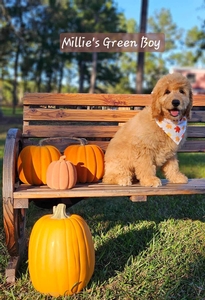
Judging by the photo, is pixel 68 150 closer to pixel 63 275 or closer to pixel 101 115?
pixel 101 115

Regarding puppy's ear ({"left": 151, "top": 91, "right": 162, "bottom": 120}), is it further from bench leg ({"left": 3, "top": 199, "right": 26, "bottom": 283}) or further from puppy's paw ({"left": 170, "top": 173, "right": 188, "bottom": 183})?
bench leg ({"left": 3, "top": 199, "right": 26, "bottom": 283})

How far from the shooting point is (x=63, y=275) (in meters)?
2.21

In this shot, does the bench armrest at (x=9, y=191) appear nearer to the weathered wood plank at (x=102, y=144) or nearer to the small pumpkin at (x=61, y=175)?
the small pumpkin at (x=61, y=175)

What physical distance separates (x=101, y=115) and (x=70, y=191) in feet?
3.98

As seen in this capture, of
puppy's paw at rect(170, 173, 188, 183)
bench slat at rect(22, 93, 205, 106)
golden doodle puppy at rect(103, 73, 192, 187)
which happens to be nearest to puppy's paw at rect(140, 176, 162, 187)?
golden doodle puppy at rect(103, 73, 192, 187)

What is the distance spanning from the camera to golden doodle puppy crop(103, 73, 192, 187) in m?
2.69

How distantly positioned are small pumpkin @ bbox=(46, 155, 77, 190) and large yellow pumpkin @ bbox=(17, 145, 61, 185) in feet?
0.61

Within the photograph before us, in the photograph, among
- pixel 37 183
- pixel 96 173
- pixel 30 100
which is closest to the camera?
pixel 37 183

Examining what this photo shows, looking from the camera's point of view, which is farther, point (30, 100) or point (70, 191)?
point (30, 100)

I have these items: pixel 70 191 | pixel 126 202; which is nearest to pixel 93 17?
pixel 126 202

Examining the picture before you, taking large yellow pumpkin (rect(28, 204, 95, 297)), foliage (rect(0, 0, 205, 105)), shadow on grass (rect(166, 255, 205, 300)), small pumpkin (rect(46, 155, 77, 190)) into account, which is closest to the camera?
large yellow pumpkin (rect(28, 204, 95, 297))

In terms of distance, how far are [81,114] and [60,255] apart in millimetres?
1539

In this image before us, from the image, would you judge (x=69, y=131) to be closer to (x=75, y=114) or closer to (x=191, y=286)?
(x=75, y=114)

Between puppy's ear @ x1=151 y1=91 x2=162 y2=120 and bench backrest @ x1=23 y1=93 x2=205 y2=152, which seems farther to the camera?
bench backrest @ x1=23 y1=93 x2=205 y2=152
